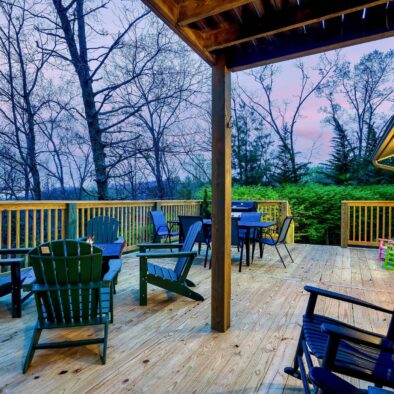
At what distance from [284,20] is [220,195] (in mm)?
1386

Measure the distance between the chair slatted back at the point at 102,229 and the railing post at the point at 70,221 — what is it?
19.9 inches

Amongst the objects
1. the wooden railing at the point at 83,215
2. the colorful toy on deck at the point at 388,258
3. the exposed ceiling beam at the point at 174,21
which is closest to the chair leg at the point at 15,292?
the wooden railing at the point at 83,215

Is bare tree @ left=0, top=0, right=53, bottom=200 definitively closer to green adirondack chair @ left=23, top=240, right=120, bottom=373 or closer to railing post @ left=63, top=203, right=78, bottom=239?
railing post @ left=63, top=203, right=78, bottom=239

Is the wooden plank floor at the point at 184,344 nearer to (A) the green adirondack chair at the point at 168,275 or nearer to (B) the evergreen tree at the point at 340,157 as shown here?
(A) the green adirondack chair at the point at 168,275

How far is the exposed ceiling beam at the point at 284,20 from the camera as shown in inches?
66.4

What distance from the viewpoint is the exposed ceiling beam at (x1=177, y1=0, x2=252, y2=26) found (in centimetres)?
163

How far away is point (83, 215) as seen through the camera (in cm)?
466

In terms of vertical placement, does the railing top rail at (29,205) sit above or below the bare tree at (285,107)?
below

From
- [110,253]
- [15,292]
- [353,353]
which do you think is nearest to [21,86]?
[15,292]

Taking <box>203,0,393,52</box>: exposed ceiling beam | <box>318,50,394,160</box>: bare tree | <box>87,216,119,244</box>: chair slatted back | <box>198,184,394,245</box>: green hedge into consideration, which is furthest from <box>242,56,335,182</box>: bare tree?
<box>203,0,393,52</box>: exposed ceiling beam

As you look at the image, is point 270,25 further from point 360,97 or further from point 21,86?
point 360,97

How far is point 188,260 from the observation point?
312 cm

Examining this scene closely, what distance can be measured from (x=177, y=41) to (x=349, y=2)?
25.3 ft

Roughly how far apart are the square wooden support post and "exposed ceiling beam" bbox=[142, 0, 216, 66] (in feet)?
1.00
